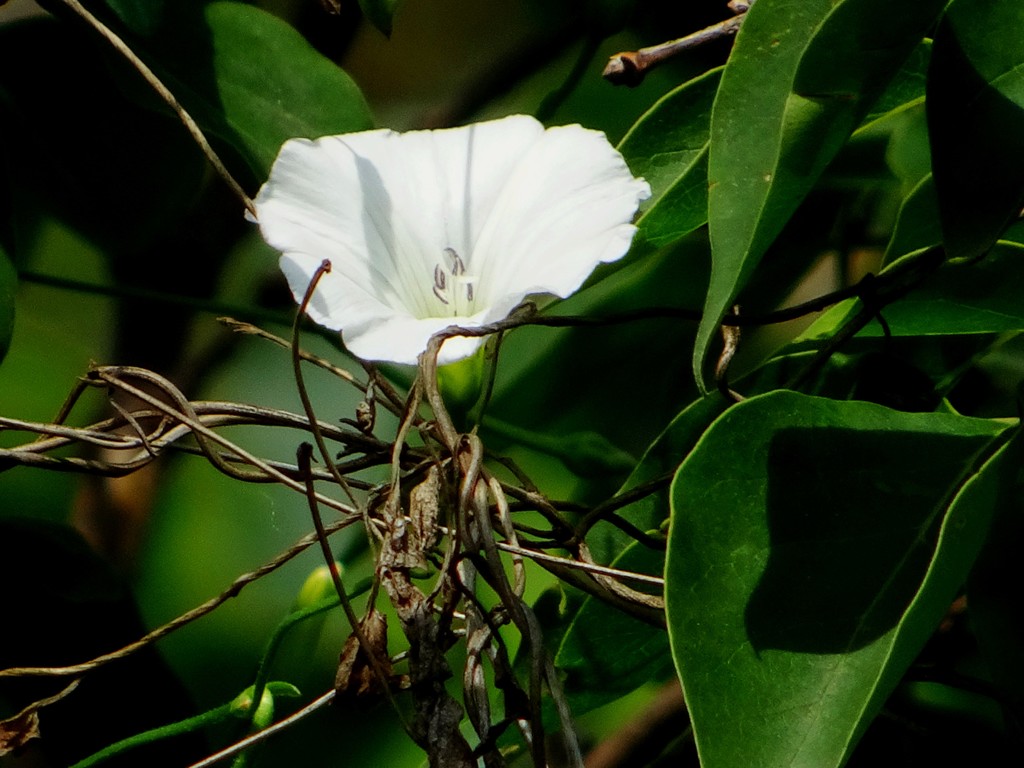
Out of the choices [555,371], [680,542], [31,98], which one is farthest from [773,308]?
[31,98]

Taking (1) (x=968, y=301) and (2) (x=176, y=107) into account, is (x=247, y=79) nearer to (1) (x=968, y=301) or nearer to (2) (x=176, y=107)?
(2) (x=176, y=107)

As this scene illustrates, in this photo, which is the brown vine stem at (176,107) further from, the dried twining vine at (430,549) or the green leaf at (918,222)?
the green leaf at (918,222)

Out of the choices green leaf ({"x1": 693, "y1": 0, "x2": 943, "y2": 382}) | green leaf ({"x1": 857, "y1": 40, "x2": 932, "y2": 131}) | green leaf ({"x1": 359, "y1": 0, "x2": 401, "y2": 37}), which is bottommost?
green leaf ({"x1": 857, "y1": 40, "x2": 932, "y2": 131})

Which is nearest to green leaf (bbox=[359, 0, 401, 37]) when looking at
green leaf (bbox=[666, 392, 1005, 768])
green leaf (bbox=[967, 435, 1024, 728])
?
green leaf (bbox=[666, 392, 1005, 768])

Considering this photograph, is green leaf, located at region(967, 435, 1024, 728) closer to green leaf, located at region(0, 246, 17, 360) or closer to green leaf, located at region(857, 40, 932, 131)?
green leaf, located at region(857, 40, 932, 131)

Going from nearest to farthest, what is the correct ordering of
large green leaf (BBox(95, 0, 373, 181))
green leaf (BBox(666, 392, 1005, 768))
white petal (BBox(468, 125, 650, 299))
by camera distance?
green leaf (BBox(666, 392, 1005, 768)) < white petal (BBox(468, 125, 650, 299)) < large green leaf (BBox(95, 0, 373, 181))

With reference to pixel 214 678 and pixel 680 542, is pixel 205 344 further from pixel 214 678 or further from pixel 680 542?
pixel 680 542

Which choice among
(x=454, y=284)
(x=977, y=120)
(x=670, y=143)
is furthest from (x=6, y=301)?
(x=977, y=120)

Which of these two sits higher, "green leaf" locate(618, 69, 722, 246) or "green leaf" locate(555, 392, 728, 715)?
"green leaf" locate(618, 69, 722, 246)

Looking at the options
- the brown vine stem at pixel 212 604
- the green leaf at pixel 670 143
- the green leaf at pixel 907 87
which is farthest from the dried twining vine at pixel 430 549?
the green leaf at pixel 907 87
